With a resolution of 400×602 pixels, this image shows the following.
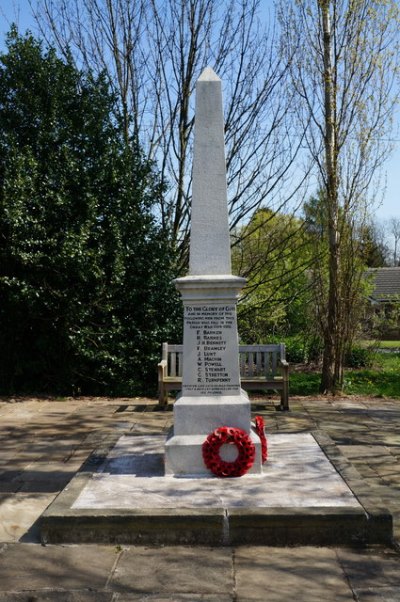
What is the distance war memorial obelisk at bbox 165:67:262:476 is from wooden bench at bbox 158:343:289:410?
3896 mm

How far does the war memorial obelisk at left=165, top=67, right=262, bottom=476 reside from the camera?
223 inches

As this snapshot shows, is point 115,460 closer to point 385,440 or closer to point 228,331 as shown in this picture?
point 228,331

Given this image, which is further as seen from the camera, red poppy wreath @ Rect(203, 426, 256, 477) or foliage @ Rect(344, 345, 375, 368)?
foliage @ Rect(344, 345, 375, 368)

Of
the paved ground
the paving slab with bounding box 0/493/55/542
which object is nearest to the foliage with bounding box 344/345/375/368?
the paved ground

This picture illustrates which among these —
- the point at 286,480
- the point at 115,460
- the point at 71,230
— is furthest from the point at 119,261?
the point at 286,480

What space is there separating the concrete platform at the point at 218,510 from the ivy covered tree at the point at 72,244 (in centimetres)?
566

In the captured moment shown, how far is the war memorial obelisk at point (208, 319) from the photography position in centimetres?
568

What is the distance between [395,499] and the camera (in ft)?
17.1

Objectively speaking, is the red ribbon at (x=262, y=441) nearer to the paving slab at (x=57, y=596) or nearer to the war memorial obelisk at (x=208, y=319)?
the war memorial obelisk at (x=208, y=319)

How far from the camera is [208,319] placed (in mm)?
5797

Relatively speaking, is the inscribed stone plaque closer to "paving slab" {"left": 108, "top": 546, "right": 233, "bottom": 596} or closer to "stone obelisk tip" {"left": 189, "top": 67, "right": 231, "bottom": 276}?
"stone obelisk tip" {"left": 189, "top": 67, "right": 231, "bottom": 276}

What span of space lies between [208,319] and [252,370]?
4543mm

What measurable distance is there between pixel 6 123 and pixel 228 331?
7.77m

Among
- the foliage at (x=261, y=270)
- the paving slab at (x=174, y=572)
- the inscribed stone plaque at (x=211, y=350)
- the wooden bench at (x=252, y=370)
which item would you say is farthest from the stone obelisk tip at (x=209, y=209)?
the foliage at (x=261, y=270)
